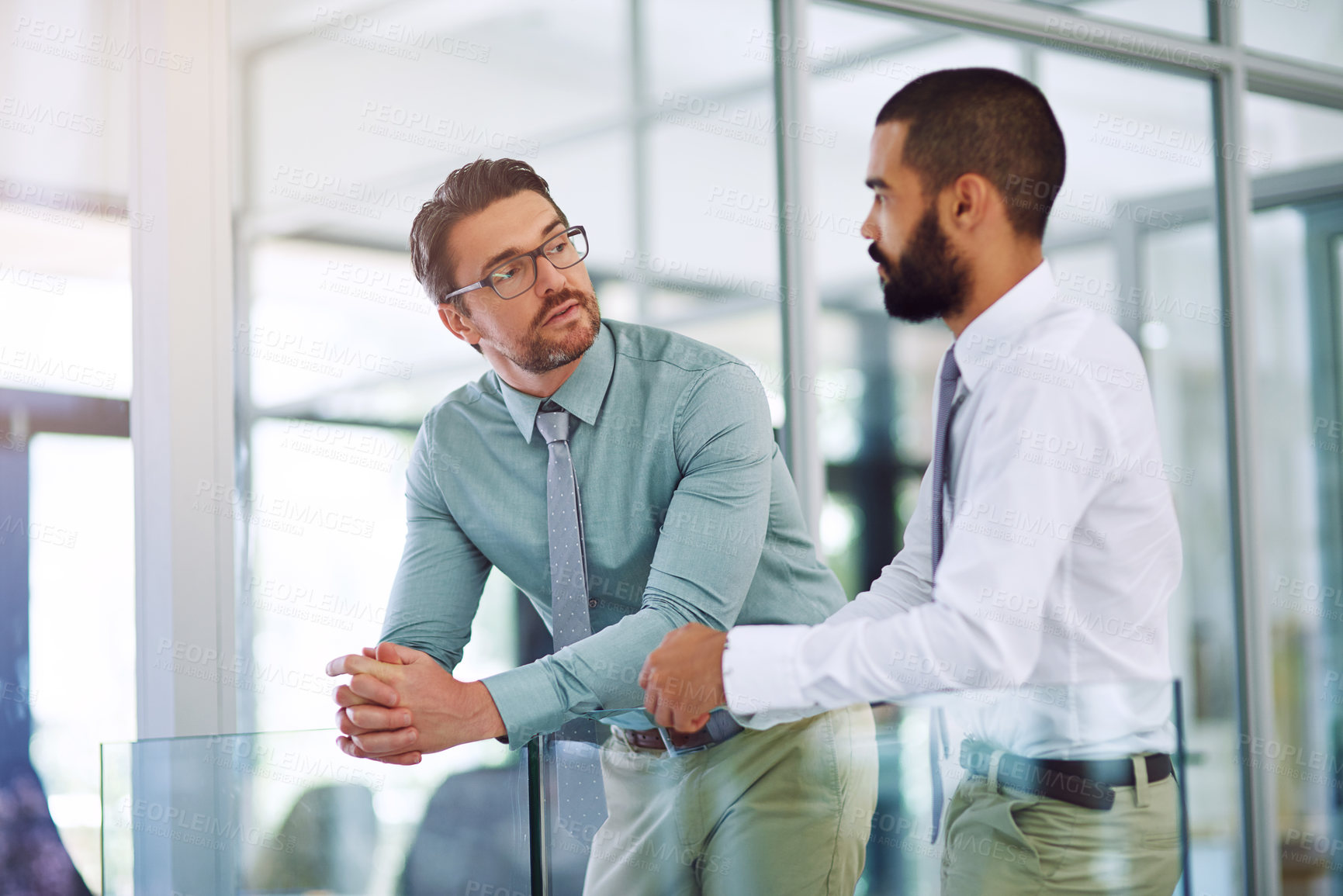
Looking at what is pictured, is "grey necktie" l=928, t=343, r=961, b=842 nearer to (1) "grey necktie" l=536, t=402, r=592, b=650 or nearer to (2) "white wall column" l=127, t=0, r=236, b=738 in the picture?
(1) "grey necktie" l=536, t=402, r=592, b=650

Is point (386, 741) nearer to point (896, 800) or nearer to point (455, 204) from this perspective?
point (896, 800)

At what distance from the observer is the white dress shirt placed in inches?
49.7

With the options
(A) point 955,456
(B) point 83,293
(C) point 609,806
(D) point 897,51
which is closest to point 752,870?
(C) point 609,806

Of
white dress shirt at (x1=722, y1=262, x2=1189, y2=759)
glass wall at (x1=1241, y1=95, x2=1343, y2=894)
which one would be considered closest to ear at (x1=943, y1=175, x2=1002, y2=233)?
white dress shirt at (x1=722, y1=262, x2=1189, y2=759)

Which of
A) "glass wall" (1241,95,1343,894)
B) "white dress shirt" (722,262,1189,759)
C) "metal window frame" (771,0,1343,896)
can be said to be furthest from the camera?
"glass wall" (1241,95,1343,894)

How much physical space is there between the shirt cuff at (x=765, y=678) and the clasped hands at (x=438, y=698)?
0.02 meters

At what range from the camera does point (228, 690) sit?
2.29 metres

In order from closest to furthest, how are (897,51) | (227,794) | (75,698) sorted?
(227,794)
(75,698)
(897,51)

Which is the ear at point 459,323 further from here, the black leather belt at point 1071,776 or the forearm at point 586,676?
A: the black leather belt at point 1071,776

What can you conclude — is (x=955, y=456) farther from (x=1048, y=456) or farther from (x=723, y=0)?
(x=723, y=0)

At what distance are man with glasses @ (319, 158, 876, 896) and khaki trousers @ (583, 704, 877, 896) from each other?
314mm

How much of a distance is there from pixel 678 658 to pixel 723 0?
1940mm

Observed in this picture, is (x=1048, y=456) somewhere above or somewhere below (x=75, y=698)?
above

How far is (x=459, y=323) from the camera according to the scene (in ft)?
6.91
